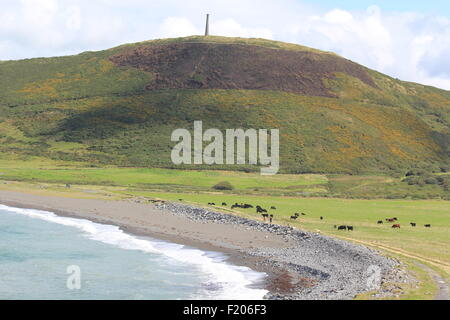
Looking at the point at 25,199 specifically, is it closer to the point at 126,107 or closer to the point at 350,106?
the point at 126,107

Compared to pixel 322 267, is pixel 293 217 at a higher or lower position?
higher

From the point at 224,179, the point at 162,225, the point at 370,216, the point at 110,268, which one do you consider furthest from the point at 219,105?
the point at 110,268

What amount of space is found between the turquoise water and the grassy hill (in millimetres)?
59877

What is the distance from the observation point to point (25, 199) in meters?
65.1

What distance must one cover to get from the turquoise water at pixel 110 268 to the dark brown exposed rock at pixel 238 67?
331 feet

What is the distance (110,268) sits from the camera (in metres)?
34.2

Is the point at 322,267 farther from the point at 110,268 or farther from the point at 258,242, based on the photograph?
the point at 110,268

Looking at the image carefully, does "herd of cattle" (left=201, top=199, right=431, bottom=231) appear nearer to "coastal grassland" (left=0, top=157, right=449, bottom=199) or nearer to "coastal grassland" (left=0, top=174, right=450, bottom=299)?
"coastal grassland" (left=0, top=174, right=450, bottom=299)

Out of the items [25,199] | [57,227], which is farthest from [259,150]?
[57,227]

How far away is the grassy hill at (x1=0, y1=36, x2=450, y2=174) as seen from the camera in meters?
118

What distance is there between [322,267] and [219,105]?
10415 cm

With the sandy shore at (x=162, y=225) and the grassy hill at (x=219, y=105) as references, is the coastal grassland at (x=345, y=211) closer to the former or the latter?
the sandy shore at (x=162, y=225)

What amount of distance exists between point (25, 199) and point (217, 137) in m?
59.7

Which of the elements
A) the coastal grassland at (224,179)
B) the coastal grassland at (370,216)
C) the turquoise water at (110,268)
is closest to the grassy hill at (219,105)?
the coastal grassland at (224,179)
